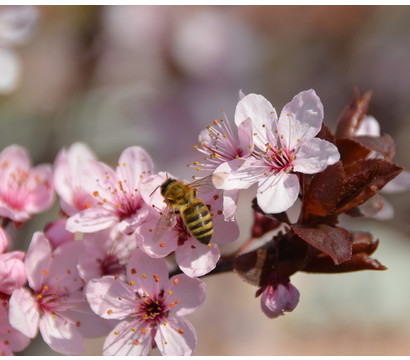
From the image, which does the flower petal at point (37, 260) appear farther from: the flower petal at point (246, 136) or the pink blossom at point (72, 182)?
the flower petal at point (246, 136)

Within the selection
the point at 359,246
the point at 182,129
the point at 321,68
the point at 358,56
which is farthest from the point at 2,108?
the point at 359,246

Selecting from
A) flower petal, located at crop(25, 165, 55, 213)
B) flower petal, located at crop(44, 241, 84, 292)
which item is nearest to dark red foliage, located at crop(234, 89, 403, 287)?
flower petal, located at crop(44, 241, 84, 292)

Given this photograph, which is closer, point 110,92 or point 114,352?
point 114,352

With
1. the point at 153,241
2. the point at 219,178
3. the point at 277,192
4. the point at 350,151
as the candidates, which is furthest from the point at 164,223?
the point at 350,151

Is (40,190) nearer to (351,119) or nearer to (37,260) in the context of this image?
(37,260)

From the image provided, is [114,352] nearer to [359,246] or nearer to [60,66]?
[359,246]

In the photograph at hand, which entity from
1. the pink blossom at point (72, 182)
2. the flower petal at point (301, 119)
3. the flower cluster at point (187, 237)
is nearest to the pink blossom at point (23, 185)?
the pink blossom at point (72, 182)
